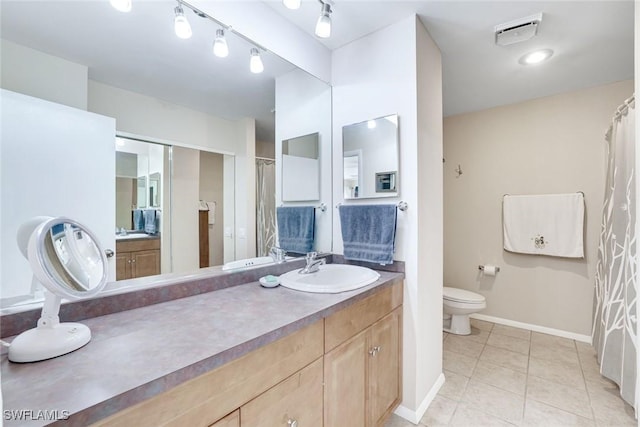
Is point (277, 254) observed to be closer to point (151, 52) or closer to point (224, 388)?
point (224, 388)

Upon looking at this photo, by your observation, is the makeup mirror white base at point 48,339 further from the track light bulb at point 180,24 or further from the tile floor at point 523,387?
the tile floor at point 523,387

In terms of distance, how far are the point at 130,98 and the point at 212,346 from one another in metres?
1.03

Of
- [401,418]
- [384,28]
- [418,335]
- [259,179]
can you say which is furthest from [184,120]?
[401,418]

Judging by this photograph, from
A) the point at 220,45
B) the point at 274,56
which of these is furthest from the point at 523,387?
the point at 220,45

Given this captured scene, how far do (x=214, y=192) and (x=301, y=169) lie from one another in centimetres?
70

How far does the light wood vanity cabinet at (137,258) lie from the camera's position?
1109 mm

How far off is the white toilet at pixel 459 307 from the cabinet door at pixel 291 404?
78.2 inches

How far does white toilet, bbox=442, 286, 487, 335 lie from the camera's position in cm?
259

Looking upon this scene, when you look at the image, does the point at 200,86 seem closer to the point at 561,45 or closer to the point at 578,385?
the point at 561,45

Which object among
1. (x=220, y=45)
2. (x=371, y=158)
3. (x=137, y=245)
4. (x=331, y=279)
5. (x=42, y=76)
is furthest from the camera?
(x=371, y=158)

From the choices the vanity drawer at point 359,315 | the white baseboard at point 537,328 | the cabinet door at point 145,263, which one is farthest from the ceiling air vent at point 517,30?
the white baseboard at point 537,328

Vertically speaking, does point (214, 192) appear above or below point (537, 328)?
above

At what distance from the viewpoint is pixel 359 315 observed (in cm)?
132

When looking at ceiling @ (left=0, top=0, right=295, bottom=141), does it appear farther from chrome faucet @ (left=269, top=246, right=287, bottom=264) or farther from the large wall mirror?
chrome faucet @ (left=269, top=246, right=287, bottom=264)
